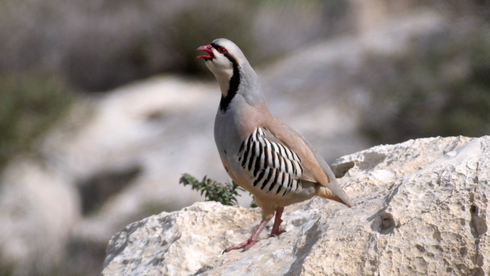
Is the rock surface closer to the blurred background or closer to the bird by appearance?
the bird

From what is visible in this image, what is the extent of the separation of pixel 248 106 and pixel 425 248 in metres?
1.63

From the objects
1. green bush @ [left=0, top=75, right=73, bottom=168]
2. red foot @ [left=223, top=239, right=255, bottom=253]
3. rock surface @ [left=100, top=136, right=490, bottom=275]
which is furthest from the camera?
green bush @ [left=0, top=75, right=73, bottom=168]

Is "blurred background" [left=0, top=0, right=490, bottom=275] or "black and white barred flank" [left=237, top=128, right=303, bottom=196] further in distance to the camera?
"blurred background" [left=0, top=0, right=490, bottom=275]

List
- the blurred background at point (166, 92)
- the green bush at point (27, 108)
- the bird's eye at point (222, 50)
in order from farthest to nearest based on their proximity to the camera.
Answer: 1. the green bush at point (27, 108)
2. the blurred background at point (166, 92)
3. the bird's eye at point (222, 50)

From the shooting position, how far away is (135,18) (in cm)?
1462

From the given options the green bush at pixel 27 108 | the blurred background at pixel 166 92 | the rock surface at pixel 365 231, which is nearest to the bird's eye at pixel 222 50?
the rock surface at pixel 365 231

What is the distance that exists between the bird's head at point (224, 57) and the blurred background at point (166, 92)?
486 centimetres

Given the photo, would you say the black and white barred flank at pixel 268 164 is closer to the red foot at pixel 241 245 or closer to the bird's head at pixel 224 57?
the red foot at pixel 241 245

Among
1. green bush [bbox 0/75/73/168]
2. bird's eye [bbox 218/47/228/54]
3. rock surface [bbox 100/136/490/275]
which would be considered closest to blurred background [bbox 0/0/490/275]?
green bush [bbox 0/75/73/168]

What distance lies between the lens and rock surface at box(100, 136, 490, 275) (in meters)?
2.68

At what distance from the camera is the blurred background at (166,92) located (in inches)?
389

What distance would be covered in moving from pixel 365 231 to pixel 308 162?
991mm

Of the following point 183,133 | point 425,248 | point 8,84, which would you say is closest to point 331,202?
point 425,248

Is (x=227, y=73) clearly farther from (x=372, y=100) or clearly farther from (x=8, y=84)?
(x=8, y=84)
